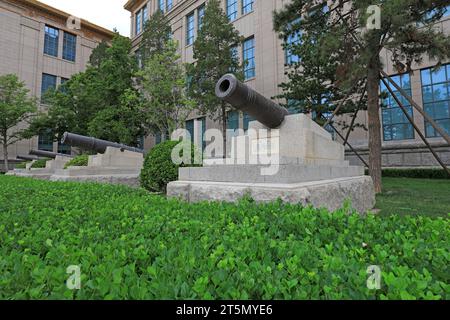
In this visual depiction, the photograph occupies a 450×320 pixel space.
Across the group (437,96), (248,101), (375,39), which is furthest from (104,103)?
(437,96)

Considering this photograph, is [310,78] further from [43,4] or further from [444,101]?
[43,4]

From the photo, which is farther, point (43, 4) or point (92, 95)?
point (43, 4)

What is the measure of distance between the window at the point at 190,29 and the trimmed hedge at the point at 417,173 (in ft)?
78.1

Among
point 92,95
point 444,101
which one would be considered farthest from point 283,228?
point 92,95

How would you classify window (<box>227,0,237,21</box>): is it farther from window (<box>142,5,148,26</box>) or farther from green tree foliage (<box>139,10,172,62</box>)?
window (<box>142,5,148,26</box>)

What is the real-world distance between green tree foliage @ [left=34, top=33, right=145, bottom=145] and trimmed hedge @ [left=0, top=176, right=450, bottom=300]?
65.8 feet

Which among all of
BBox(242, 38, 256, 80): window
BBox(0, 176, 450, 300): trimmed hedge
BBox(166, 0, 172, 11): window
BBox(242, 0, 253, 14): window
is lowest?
BBox(0, 176, 450, 300): trimmed hedge

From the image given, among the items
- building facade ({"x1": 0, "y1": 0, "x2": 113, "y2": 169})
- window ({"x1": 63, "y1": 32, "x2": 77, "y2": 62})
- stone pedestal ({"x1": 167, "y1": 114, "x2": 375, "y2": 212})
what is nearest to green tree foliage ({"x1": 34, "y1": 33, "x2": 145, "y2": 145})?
building facade ({"x1": 0, "y1": 0, "x2": 113, "y2": 169})

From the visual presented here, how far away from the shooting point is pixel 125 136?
70.3ft

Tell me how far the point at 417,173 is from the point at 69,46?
4150 centimetres

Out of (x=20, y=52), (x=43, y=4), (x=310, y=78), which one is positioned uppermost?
(x=43, y=4)

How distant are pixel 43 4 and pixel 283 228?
4259 centimetres

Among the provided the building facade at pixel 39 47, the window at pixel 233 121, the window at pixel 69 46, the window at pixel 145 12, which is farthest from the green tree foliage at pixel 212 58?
the window at pixel 69 46

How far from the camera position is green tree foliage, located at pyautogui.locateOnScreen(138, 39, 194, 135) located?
19.8 meters
